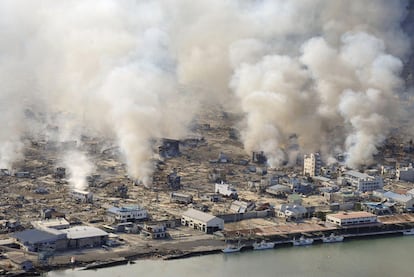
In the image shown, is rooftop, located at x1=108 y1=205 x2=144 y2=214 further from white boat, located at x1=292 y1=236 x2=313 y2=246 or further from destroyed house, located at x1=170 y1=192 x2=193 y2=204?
white boat, located at x1=292 y1=236 x2=313 y2=246

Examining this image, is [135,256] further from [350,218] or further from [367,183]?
[367,183]

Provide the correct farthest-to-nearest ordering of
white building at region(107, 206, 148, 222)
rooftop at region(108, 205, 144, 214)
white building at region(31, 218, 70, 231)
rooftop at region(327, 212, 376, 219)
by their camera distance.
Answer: rooftop at region(327, 212, 376, 219), rooftop at region(108, 205, 144, 214), white building at region(107, 206, 148, 222), white building at region(31, 218, 70, 231)

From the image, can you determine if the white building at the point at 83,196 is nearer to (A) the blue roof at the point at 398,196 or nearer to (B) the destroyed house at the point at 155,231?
(B) the destroyed house at the point at 155,231

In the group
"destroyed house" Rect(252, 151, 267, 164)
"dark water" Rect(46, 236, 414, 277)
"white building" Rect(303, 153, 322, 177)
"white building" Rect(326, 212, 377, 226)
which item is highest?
"destroyed house" Rect(252, 151, 267, 164)

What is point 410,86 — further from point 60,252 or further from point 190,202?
point 60,252

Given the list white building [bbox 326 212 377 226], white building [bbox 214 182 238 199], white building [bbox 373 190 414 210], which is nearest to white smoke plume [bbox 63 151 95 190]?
white building [bbox 214 182 238 199]

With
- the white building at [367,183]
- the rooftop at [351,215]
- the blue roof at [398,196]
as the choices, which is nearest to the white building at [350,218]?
the rooftop at [351,215]
